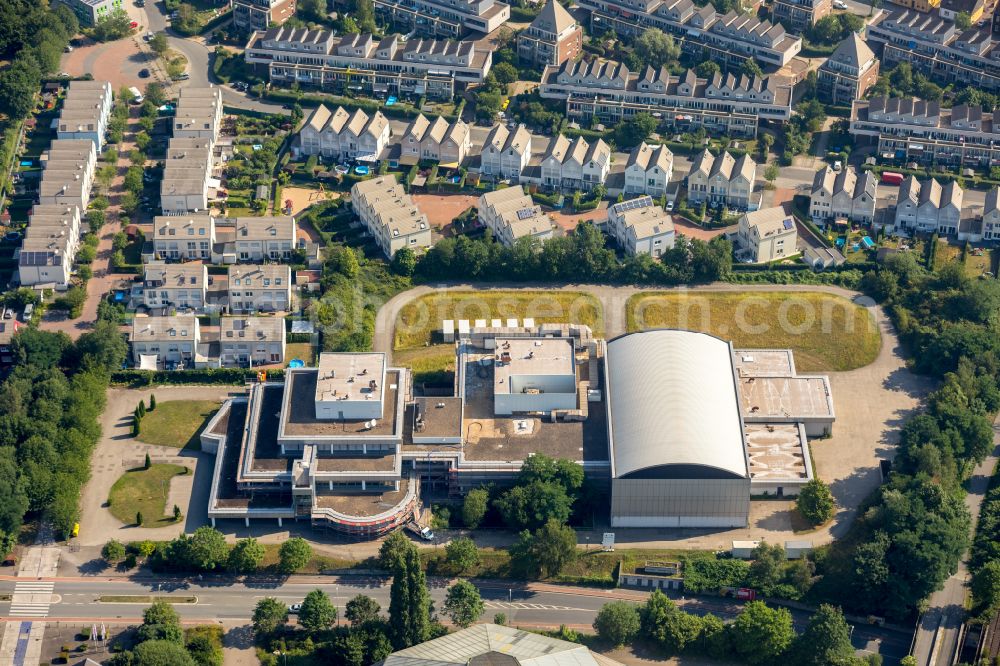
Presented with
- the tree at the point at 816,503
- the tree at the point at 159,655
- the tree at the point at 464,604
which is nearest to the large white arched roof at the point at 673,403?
the tree at the point at 816,503

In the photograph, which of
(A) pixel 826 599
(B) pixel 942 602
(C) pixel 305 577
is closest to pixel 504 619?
(C) pixel 305 577

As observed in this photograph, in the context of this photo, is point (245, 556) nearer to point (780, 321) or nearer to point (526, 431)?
point (526, 431)

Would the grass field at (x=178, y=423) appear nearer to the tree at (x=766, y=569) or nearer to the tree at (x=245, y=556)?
the tree at (x=245, y=556)

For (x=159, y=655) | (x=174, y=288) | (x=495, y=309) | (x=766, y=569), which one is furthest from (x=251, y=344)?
(x=766, y=569)

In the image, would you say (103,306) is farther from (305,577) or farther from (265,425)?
(305,577)

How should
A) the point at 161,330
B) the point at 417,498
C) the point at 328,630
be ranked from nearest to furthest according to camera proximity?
the point at 328,630, the point at 417,498, the point at 161,330
